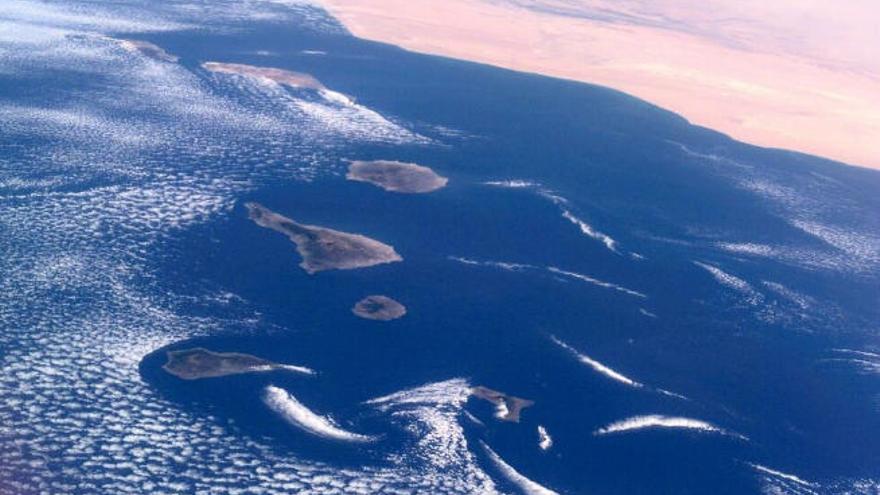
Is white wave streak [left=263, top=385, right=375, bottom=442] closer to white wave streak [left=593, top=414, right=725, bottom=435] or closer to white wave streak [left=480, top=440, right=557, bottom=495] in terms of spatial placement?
white wave streak [left=480, top=440, right=557, bottom=495]

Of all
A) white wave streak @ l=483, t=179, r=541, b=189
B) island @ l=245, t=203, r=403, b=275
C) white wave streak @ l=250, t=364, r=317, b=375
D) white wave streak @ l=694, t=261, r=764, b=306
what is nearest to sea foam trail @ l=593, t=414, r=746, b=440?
white wave streak @ l=250, t=364, r=317, b=375

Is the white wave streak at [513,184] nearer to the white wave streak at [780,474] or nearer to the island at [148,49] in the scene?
the white wave streak at [780,474]

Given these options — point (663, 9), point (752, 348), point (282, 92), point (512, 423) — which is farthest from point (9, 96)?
point (663, 9)

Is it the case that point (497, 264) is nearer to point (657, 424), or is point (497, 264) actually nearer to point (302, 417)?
point (657, 424)

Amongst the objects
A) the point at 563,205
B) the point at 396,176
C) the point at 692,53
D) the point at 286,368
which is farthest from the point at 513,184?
the point at 692,53

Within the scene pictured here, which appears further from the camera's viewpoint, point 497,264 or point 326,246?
point 497,264

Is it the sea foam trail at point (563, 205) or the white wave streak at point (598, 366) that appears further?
the sea foam trail at point (563, 205)

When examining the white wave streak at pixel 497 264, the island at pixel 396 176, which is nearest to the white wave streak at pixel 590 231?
the white wave streak at pixel 497 264
